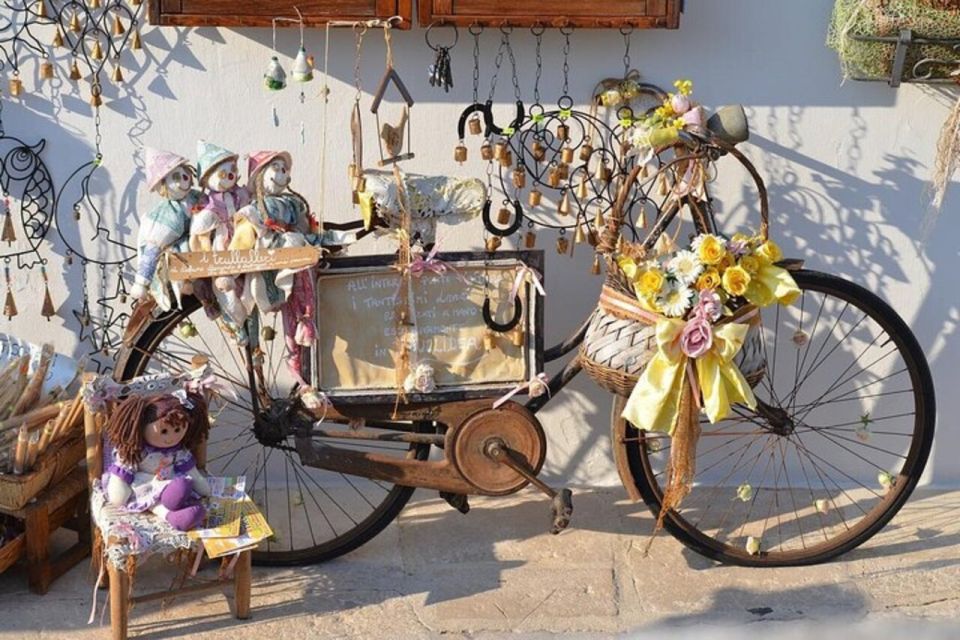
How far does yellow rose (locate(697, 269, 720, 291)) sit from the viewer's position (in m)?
4.38

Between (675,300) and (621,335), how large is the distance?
0.23 m

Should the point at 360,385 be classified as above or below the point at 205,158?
below

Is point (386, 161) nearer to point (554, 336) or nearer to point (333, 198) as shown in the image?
point (333, 198)

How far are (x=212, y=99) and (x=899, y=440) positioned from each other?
3.10 meters

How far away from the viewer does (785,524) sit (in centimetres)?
539

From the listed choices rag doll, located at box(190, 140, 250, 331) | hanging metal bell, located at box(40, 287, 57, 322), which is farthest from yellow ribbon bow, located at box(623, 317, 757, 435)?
hanging metal bell, located at box(40, 287, 57, 322)

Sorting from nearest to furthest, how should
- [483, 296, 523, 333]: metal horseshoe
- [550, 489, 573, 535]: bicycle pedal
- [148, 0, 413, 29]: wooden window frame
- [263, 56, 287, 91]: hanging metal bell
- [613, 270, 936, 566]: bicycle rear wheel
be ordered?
1. [263, 56, 287, 91]: hanging metal bell
2. [483, 296, 523, 333]: metal horseshoe
3. [550, 489, 573, 535]: bicycle pedal
4. [148, 0, 413, 29]: wooden window frame
5. [613, 270, 936, 566]: bicycle rear wheel

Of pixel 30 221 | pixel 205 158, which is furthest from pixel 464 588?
pixel 30 221

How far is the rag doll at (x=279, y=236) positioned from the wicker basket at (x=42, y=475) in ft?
2.88

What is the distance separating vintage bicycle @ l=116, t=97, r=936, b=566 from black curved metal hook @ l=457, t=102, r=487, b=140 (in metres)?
0.70

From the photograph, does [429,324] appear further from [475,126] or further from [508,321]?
[475,126]

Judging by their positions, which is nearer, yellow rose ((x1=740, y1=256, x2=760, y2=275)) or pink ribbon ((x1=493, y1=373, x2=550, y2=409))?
yellow rose ((x1=740, y1=256, x2=760, y2=275))

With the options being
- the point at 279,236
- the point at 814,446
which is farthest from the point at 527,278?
the point at 814,446

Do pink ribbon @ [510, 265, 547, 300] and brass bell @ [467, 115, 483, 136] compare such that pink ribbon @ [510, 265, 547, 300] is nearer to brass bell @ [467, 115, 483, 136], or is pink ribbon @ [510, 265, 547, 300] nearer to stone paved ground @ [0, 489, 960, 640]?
brass bell @ [467, 115, 483, 136]
